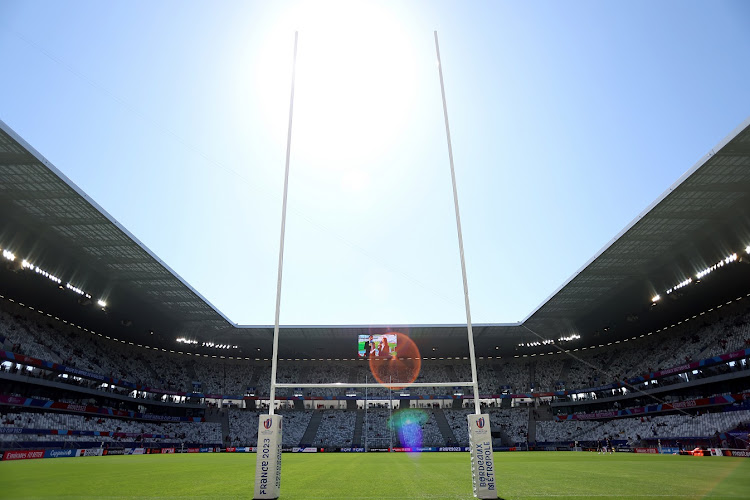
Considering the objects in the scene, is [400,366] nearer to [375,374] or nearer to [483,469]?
[375,374]

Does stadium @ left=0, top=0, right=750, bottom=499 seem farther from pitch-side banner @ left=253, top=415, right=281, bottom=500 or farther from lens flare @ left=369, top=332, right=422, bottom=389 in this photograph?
pitch-side banner @ left=253, top=415, right=281, bottom=500

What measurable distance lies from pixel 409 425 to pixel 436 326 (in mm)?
16987

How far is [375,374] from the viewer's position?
2805 inches

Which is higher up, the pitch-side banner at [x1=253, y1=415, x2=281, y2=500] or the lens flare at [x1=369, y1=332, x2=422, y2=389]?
the lens flare at [x1=369, y1=332, x2=422, y2=389]

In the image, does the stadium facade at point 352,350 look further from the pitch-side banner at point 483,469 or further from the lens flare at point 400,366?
the pitch-side banner at point 483,469

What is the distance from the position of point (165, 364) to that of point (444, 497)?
211 feet

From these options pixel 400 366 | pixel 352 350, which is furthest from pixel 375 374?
pixel 352 350

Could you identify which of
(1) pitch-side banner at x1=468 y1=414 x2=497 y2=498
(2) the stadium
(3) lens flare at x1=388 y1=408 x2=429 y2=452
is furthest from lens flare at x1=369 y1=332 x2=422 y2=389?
(1) pitch-side banner at x1=468 y1=414 x2=497 y2=498

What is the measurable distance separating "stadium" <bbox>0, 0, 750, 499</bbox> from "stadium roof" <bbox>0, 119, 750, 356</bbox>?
180mm

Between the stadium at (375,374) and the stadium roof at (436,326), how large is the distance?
180mm

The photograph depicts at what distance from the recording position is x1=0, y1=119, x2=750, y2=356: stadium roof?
24.3m

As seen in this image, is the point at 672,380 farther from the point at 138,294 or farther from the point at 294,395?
the point at 138,294

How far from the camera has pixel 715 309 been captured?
47156 mm

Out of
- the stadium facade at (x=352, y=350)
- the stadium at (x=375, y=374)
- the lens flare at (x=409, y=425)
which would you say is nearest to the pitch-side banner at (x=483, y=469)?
the stadium at (x=375, y=374)
